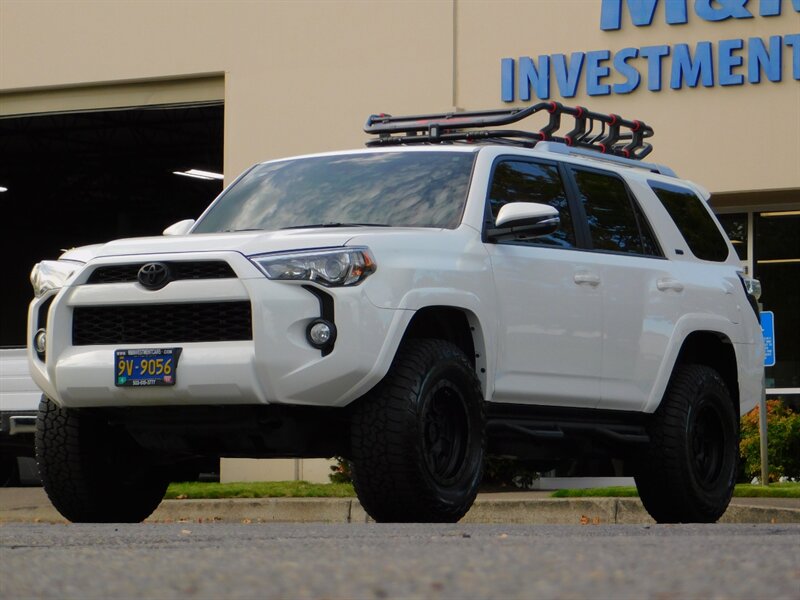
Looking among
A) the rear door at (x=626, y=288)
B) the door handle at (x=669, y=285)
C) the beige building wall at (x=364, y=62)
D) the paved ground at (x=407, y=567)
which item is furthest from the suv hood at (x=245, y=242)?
the beige building wall at (x=364, y=62)

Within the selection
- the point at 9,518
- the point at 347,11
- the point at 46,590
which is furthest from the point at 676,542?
the point at 347,11

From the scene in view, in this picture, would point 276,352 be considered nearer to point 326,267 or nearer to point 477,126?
point 326,267

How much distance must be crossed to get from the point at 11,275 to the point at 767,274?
30.1 m

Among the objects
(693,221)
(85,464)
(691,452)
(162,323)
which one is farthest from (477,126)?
(85,464)

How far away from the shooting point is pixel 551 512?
12969 millimetres

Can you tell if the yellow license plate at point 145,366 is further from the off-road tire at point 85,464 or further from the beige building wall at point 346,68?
the beige building wall at point 346,68

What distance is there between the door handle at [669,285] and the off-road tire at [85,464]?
3.09m

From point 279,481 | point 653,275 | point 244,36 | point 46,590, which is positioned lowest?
point 279,481

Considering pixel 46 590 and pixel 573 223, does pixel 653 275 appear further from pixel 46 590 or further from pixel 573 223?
pixel 46 590

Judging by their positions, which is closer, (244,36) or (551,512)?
(551,512)

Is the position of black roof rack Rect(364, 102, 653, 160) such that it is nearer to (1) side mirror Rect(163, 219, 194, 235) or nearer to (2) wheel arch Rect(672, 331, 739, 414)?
(1) side mirror Rect(163, 219, 194, 235)

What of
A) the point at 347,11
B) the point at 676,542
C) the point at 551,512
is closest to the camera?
the point at 676,542

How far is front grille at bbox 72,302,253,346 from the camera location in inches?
304

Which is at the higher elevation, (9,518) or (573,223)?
(573,223)
